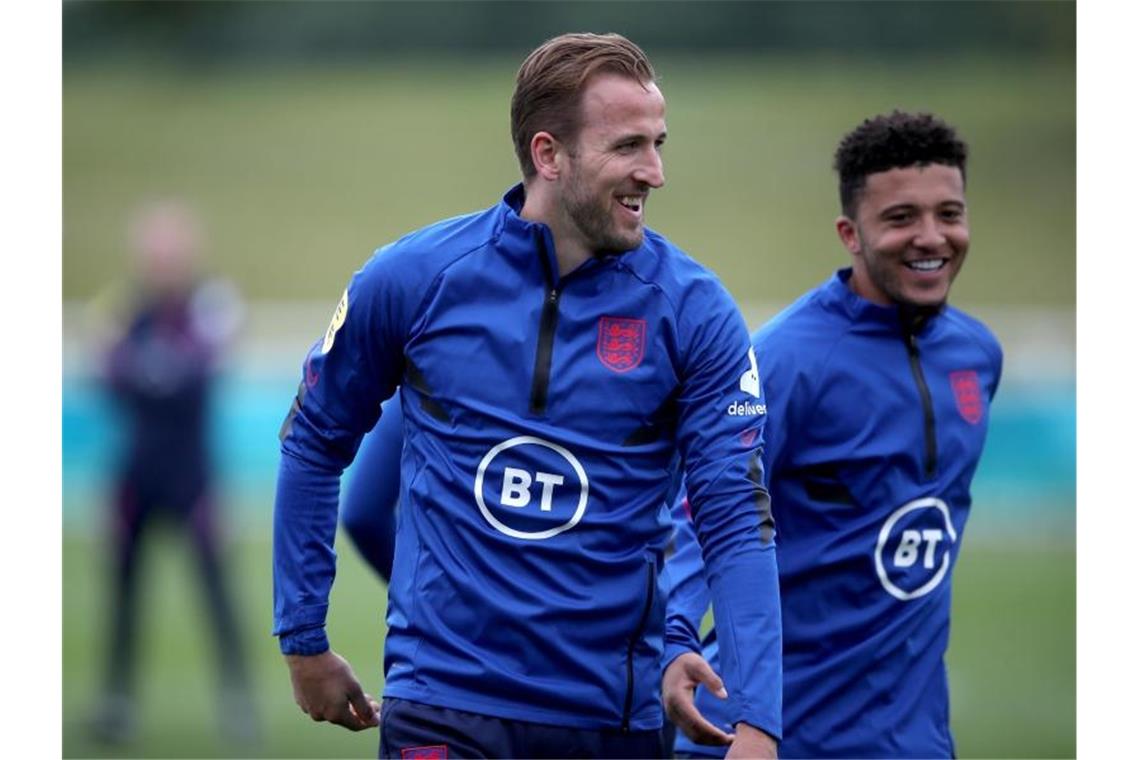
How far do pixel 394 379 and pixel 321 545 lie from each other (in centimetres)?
38

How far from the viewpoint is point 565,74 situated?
3570 millimetres

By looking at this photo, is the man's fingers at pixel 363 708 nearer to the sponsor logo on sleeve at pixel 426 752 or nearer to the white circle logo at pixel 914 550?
the sponsor logo on sleeve at pixel 426 752

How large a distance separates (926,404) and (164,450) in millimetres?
6118

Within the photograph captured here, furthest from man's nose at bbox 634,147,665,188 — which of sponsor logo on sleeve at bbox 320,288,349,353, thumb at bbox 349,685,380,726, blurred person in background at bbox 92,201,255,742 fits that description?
blurred person in background at bbox 92,201,255,742

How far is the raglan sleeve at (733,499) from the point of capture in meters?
3.41

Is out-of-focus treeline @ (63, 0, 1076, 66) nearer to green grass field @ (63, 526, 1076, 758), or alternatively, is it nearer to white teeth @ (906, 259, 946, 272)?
green grass field @ (63, 526, 1076, 758)

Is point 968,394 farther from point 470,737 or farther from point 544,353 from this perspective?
point 470,737

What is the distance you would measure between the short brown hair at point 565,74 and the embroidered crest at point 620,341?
1.23 feet

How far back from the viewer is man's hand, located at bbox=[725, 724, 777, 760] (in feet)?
11.0

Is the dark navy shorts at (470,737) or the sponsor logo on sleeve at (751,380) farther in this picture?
the sponsor logo on sleeve at (751,380)

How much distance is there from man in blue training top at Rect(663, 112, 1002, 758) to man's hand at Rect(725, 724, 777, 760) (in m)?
0.76

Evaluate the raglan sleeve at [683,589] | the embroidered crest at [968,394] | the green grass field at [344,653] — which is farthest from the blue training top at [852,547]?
the green grass field at [344,653]

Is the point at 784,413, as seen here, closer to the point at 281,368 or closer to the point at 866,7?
the point at 281,368
